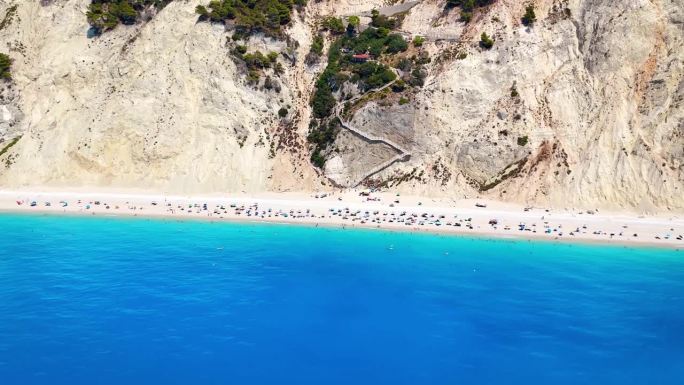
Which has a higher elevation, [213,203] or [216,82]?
[216,82]

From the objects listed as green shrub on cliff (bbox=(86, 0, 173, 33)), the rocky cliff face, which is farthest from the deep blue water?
green shrub on cliff (bbox=(86, 0, 173, 33))

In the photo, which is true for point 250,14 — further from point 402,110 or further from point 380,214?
point 380,214

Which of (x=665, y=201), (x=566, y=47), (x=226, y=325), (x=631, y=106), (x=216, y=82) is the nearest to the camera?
(x=226, y=325)

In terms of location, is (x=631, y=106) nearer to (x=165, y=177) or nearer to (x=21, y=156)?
(x=165, y=177)

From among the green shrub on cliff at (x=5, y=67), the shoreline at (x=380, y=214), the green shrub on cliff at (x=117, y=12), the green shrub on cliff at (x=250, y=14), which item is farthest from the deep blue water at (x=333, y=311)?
the green shrub on cliff at (x=117, y=12)

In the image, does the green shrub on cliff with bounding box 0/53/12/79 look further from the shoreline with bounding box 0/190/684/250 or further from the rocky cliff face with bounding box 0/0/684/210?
the shoreline with bounding box 0/190/684/250

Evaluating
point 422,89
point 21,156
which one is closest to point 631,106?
point 422,89
